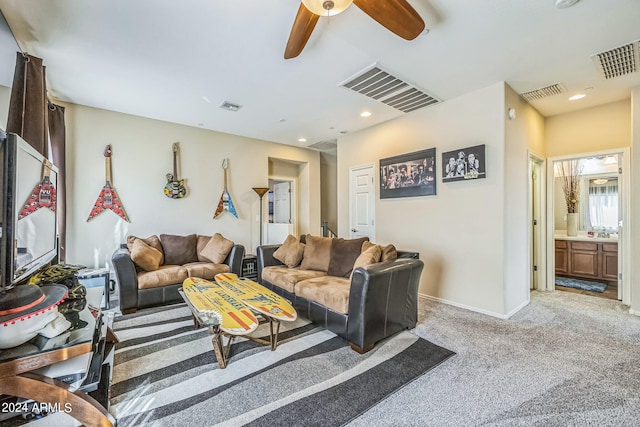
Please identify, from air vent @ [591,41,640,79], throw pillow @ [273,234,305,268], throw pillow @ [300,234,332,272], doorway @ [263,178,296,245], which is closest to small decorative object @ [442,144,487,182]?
air vent @ [591,41,640,79]

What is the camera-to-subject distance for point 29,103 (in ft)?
7.28

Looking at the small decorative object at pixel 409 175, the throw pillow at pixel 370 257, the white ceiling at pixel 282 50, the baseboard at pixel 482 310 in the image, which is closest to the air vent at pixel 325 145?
the small decorative object at pixel 409 175

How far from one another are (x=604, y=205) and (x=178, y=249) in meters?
7.04

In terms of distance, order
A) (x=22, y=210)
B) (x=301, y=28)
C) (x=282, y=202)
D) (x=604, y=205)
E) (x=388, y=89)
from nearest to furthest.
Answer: (x=22, y=210) < (x=301, y=28) < (x=388, y=89) < (x=604, y=205) < (x=282, y=202)

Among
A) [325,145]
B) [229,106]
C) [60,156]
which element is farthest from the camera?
[325,145]

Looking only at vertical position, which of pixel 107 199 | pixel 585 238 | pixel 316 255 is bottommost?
pixel 316 255

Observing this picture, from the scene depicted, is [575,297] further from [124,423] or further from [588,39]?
[124,423]

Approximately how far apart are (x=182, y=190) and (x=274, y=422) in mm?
3947

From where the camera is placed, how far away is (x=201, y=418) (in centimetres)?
156

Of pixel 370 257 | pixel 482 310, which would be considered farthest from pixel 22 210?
pixel 482 310

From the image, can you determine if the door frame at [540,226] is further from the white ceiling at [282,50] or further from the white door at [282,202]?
the white door at [282,202]

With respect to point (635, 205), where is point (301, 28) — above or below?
above

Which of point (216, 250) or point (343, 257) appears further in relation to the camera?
point (216, 250)

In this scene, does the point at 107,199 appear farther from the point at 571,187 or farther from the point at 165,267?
the point at 571,187
